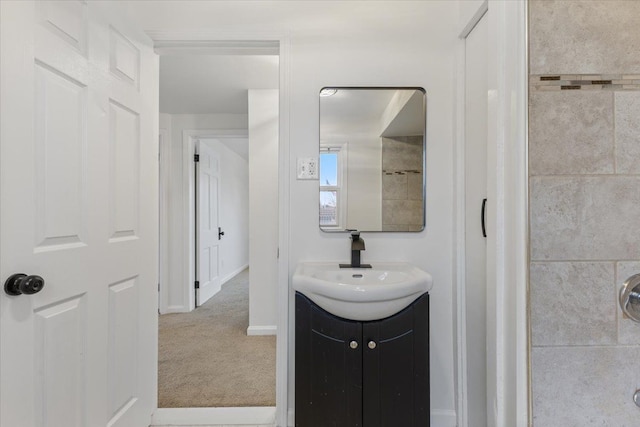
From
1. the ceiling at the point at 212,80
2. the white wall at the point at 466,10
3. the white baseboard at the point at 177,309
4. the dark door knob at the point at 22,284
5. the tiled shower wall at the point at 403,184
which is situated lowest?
the white baseboard at the point at 177,309

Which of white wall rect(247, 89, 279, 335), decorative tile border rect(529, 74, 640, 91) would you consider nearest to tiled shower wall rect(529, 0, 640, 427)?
decorative tile border rect(529, 74, 640, 91)

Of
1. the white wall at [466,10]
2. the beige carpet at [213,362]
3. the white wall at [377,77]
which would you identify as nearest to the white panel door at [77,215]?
the beige carpet at [213,362]

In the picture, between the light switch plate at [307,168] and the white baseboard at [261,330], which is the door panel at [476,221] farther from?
the white baseboard at [261,330]

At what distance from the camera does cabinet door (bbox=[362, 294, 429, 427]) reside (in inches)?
48.6

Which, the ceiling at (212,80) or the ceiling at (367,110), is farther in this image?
the ceiling at (212,80)

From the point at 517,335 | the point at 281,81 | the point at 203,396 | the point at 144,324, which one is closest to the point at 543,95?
the point at 517,335

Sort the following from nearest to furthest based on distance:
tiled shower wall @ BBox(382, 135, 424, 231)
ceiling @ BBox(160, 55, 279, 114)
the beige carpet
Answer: tiled shower wall @ BBox(382, 135, 424, 231), the beige carpet, ceiling @ BBox(160, 55, 279, 114)

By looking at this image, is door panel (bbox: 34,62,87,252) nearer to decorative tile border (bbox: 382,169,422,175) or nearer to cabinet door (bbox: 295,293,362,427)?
cabinet door (bbox: 295,293,362,427)

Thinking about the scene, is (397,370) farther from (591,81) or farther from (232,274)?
(232,274)

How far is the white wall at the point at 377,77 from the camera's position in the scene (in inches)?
62.2

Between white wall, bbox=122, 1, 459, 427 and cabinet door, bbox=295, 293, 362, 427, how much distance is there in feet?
1.09

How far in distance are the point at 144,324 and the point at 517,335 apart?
5.08ft

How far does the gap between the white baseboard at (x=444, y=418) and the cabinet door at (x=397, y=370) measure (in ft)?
1.27

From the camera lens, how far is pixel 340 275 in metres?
1.47
